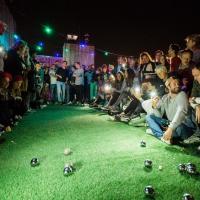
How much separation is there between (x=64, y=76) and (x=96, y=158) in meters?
11.7

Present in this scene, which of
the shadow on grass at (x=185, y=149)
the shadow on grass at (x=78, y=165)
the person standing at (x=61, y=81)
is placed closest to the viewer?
the shadow on grass at (x=78, y=165)

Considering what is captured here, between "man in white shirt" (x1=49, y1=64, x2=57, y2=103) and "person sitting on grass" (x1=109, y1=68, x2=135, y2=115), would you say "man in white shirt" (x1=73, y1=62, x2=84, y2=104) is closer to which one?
"man in white shirt" (x1=49, y1=64, x2=57, y2=103)

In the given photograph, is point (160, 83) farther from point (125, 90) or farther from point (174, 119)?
point (125, 90)

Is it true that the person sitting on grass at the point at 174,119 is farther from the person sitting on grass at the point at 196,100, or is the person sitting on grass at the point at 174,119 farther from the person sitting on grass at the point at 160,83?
the person sitting on grass at the point at 160,83

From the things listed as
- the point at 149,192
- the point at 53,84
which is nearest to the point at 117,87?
the point at 53,84

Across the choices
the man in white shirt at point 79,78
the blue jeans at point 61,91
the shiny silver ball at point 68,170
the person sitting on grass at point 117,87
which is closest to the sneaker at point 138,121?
the person sitting on grass at point 117,87

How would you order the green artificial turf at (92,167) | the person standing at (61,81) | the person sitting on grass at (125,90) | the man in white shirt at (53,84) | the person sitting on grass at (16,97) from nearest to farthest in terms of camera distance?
the green artificial turf at (92,167)
the person sitting on grass at (16,97)
the person sitting on grass at (125,90)
the person standing at (61,81)
the man in white shirt at (53,84)

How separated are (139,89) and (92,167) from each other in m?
4.98

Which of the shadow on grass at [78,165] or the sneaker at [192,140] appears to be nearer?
the shadow on grass at [78,165]

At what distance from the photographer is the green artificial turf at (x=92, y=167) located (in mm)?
3027

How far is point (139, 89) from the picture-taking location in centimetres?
854

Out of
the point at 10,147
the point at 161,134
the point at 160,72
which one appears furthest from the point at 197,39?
the point at 10,147

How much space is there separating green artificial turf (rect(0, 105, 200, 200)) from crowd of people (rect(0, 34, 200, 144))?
479 millimetres

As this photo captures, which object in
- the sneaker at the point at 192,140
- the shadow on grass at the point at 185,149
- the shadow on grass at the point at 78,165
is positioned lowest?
the shadow on grass at the point at 78,165
